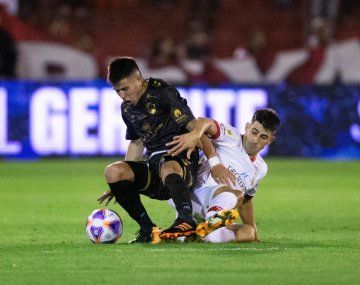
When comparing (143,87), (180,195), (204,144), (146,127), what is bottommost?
(180,195)

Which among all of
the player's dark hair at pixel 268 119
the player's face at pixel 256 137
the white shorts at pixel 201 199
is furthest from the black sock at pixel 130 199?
the player's dark hair at pixel 268 119

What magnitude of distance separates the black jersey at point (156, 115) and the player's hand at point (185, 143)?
0.26 metres

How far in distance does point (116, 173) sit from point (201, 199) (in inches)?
36.2

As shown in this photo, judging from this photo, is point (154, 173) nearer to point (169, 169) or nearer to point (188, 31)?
point (169, 169)

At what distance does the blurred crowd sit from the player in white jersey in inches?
448

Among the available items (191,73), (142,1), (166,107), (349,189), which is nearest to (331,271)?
(166,107)

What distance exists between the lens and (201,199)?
8703 mm

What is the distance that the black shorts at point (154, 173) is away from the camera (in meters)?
8.30

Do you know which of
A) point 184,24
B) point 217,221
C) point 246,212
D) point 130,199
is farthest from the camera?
point 184,24

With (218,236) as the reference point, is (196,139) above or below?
above

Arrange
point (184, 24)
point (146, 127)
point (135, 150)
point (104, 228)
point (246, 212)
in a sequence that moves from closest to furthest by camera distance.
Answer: point (104, 228), point (146, 127), point (246, 212), point (135, 150), point (184, 24)

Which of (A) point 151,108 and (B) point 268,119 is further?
(B) point 268,119

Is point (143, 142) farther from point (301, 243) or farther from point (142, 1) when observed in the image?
point (142, 1)

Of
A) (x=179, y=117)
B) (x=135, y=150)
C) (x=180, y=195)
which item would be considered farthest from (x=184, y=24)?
(x=180, y=195)
